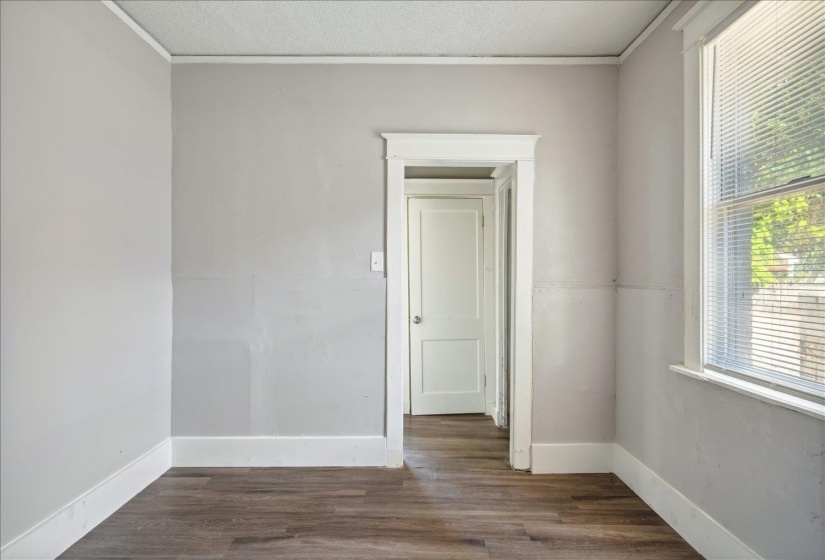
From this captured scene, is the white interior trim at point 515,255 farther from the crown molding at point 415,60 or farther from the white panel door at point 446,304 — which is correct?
the white panel door at point 446,304

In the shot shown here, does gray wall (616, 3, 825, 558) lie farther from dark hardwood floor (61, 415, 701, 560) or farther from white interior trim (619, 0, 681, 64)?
dark hardwood floor (61, 415, 701, 560)

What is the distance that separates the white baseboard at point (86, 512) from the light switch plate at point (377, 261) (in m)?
1.73

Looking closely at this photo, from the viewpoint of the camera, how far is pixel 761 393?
5.40 feet

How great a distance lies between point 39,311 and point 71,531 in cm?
103

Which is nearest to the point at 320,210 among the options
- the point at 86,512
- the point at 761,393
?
the point at 86,512

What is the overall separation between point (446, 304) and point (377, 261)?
1.44 m

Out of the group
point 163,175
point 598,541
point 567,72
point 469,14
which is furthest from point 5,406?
point 567,72

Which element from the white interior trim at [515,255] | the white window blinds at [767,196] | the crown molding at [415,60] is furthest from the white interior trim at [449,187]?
the white window blinds at [767,196]

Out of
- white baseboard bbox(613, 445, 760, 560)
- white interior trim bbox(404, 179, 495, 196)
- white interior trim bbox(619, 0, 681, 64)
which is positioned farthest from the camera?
white interior trim bbox(404, 179, 495, 196)

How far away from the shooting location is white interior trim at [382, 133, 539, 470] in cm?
279

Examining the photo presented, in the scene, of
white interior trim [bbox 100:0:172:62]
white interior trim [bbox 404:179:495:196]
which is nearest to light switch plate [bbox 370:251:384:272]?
white interior trim [bbox 404:179:495:196]

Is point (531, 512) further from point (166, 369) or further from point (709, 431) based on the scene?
point (166, 369)

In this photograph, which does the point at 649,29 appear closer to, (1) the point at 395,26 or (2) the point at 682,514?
(1) the point at 395,26

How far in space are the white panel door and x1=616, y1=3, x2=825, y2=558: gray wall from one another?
152cm
